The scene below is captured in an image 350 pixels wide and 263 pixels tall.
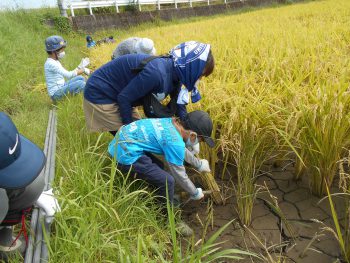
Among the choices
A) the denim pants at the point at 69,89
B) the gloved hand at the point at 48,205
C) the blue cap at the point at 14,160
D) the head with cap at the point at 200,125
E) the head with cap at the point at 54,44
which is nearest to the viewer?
the blue cap at the point at 14,160

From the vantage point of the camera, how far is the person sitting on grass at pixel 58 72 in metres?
3.88

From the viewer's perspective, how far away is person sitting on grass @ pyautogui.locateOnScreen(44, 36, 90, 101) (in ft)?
12.7

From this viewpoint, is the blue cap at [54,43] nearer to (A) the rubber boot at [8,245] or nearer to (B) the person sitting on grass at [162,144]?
(B) the person sitting on grass at [162,144]

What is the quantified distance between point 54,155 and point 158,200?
0.93m

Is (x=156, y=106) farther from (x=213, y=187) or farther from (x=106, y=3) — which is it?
(x=106, y=3)

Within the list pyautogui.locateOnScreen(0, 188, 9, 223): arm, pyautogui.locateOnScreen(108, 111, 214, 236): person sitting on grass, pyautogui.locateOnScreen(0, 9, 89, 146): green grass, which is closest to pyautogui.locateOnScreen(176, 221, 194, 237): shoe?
pyautogui.locateOnScreen(108, 111, 214, 236): person sitting on grass

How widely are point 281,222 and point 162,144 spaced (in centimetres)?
88

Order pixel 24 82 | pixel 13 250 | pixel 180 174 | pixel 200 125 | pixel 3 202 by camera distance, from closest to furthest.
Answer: pixel 3 202
pixel 13 250
pixel 200 125
pixel 180 174
pixel 24 82

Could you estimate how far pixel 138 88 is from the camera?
2027mm

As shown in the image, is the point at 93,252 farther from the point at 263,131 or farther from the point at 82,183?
the point at 263,131

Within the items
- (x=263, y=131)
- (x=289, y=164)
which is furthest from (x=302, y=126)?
(x=289, y=164)

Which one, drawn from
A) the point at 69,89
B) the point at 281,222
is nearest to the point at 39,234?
the point at 281,222

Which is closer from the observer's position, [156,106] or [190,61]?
[190,61]

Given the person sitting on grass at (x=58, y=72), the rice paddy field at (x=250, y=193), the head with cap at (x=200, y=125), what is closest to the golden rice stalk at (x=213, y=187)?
the rice paddy field at (x=250, y=193)
